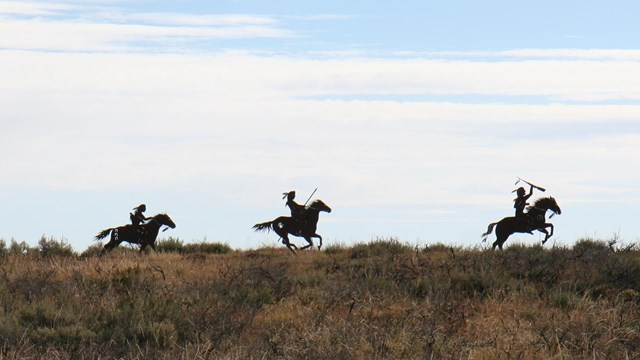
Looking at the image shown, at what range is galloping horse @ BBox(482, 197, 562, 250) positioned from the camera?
2373cm

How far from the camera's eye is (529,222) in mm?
23875

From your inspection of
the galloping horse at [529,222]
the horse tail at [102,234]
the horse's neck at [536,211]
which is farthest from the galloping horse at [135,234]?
the horse's neck at [536,211]

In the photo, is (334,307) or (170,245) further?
(170,245)

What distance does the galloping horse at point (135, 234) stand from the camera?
23.1 m

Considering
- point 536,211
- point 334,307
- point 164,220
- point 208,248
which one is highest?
point 536,211

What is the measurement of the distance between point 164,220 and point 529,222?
8759 mm

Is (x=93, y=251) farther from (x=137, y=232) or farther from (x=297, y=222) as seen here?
(x=297, y=222)

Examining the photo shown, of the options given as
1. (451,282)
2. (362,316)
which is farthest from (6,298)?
(451,282)

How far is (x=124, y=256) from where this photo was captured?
69.1 ft

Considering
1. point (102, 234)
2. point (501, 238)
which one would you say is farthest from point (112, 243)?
point (501, 238)

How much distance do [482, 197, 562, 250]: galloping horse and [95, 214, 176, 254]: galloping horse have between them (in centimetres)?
780

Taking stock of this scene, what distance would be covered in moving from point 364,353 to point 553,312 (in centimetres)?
430

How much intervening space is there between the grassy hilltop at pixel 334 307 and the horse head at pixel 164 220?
9.77ft

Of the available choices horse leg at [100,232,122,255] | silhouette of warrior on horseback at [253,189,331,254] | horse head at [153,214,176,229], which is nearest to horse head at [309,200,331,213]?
silhouette of warrior on horseback at [253,189,331,254]
